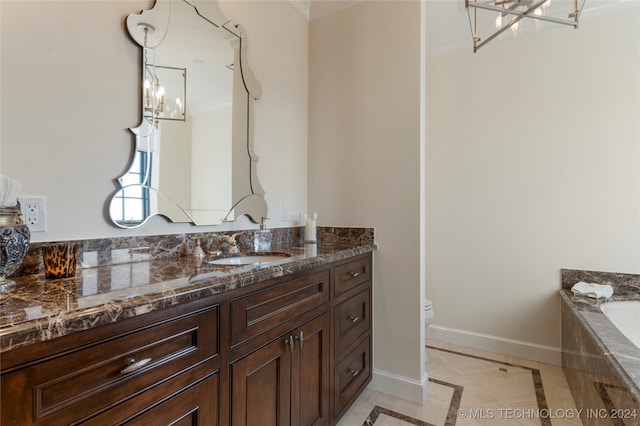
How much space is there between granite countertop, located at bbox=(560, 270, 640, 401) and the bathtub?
0.05 meters

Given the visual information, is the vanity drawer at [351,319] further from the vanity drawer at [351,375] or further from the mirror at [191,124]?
the mirror at [191,124]

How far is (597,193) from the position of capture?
7.52 ft

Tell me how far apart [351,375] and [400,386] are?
1.42 ft

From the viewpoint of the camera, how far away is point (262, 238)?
193 centimetres

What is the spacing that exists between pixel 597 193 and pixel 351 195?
1859 mm

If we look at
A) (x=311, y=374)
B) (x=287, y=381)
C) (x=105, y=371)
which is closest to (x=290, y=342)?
(x=287, y=381)

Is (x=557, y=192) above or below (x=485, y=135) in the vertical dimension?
below

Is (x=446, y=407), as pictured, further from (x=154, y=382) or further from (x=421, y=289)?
(x=154, y=382)

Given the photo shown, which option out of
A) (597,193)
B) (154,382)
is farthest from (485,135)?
(154,382)

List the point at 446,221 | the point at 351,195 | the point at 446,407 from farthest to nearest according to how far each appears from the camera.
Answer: the point at 446,221 < the point at 351,195 < the point at 446,407

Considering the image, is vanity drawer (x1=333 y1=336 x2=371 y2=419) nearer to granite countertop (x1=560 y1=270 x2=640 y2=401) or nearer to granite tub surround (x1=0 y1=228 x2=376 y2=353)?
granite tub surround (x1=0 y1=228 x2=376 y2=353)

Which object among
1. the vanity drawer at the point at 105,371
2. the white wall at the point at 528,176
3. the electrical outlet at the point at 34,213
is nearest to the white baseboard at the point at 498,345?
the white wall at the point at 528,176

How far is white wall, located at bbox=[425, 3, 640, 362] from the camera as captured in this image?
7.37 feet

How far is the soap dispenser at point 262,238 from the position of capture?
1887 mm
